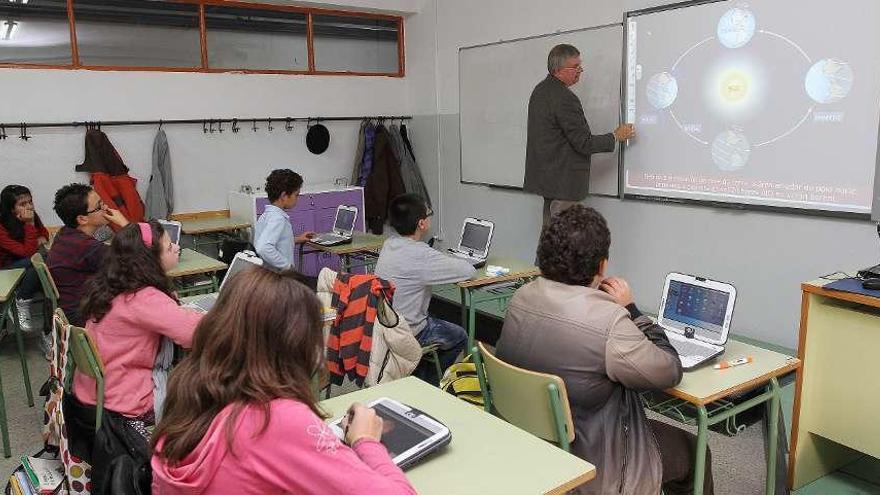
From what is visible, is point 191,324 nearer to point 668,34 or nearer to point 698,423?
point 698,423

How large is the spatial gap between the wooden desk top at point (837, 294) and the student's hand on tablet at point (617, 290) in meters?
0.89

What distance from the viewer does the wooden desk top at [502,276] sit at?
3707 mm

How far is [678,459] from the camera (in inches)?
85.5

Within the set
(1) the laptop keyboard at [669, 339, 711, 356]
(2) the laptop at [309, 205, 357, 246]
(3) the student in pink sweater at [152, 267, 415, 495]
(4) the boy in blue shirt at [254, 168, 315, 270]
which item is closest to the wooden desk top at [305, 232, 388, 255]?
Answer: (2) the laptop at [309, 205, 357, 246]

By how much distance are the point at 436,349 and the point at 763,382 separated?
1.60m

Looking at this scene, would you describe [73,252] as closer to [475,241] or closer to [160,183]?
[475,241]

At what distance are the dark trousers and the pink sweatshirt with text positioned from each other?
1.30m

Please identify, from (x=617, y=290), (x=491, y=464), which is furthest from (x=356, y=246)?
(x=491, y=464)

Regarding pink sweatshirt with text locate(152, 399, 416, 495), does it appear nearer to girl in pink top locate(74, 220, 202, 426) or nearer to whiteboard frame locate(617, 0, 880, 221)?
girl in pink top locate(74, 220, 202, 426)

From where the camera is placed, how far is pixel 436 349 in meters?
3.39

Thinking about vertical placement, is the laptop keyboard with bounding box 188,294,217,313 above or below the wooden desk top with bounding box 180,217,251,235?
below

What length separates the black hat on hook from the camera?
6773 millimetres

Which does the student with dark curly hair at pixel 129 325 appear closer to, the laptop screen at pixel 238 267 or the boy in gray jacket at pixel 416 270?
the laptop screen at pixel 238 267

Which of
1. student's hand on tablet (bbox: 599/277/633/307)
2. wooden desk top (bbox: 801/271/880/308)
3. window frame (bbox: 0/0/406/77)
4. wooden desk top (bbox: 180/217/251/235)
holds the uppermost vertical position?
window frame (bbox: 0/0/406/77)
